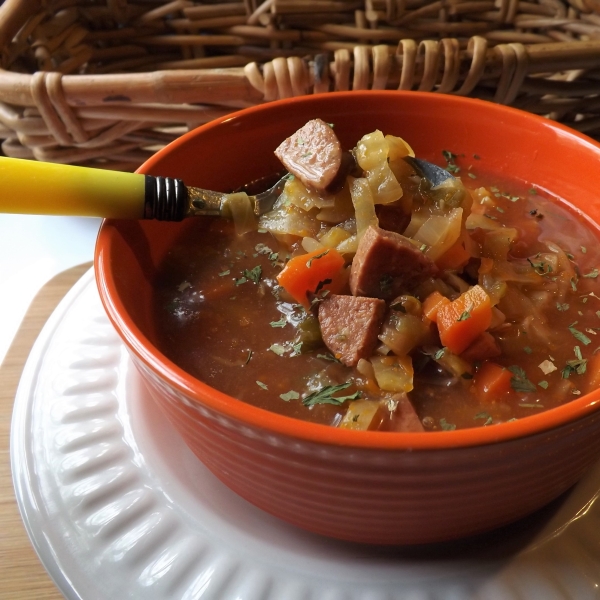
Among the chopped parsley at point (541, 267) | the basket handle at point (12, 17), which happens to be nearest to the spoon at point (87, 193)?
the chopped parsley at point (541, 267)

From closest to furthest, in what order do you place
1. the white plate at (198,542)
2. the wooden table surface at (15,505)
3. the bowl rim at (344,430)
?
the bowl rim at (344,430)
the white plate at (198,542)
the wooden table surface at (15,505)

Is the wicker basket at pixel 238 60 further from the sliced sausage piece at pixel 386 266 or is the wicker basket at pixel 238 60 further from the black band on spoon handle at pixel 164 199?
the sliced sausage piece at pixel 386 266

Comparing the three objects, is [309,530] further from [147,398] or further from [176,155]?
[176,155]

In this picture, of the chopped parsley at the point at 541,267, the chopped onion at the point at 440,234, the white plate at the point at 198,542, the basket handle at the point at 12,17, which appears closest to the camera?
the white plate at the point at 198,542

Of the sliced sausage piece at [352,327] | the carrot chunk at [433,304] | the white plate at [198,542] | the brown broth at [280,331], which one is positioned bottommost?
the white plate at [198,542]

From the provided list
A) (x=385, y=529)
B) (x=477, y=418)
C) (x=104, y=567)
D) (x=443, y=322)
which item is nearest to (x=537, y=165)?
(x=443, y=322)

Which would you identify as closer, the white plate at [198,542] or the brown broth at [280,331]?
the white plate at [198,542]

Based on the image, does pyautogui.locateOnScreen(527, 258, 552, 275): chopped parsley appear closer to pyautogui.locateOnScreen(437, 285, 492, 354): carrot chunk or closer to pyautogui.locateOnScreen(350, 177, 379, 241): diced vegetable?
pyautogui.locateOnScreen(437, 285, 492, 354): carrot chunk
